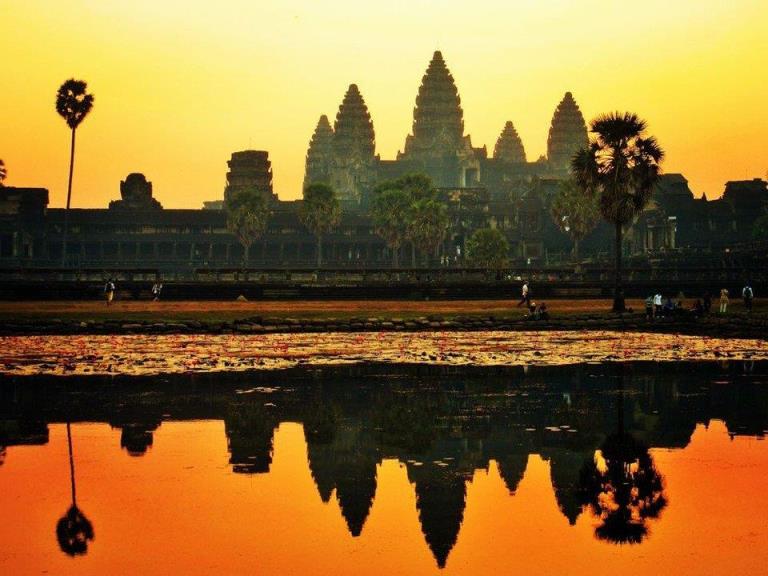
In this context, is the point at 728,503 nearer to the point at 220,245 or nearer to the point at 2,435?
the point at 2,435

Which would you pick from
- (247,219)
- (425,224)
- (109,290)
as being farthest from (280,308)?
(247,219)

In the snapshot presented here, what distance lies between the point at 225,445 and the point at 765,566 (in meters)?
9.58

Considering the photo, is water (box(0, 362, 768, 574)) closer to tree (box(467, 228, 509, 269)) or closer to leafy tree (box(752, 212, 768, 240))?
tree (box(467, 228, 509, 269))

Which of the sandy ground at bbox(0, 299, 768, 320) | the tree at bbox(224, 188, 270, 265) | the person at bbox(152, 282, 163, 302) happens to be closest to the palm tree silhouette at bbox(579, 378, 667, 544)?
the sandy ground at bbox(0, 299, 768, 320)

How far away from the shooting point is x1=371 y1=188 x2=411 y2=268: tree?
148 metres

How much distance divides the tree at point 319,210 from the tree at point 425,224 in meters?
11.3

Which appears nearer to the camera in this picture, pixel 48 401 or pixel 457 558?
pixel 457 558

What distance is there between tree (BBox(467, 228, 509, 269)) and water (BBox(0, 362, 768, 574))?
107m

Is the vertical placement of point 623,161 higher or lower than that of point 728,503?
higher

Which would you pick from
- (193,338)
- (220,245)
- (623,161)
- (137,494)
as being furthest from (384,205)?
(137,494)

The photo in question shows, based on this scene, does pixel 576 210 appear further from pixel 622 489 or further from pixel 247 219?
pixel 622 489

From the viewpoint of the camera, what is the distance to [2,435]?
2195 cm

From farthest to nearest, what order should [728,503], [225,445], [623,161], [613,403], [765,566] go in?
[623,161]
[613,403]
[225,445]
[728,503]
[765,566]

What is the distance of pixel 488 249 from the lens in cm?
13712
